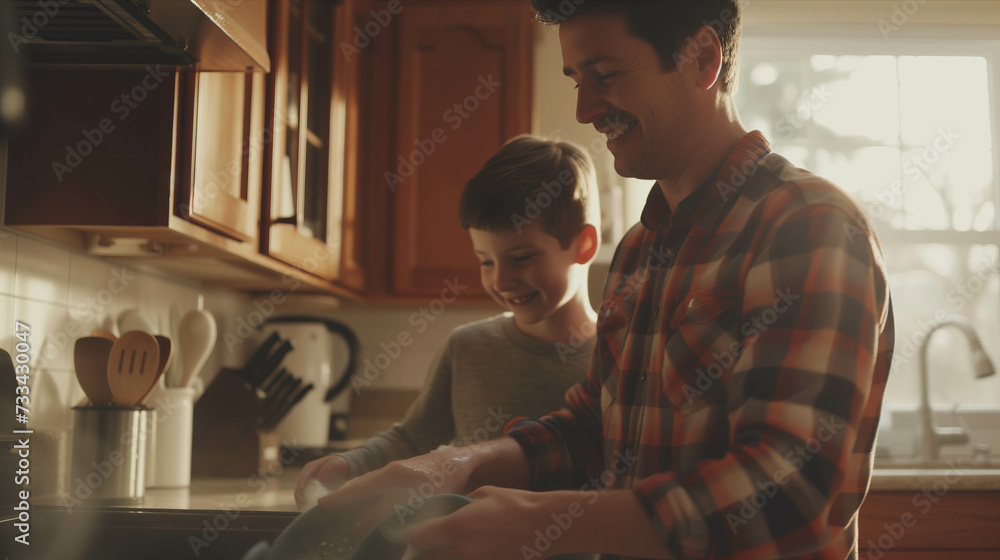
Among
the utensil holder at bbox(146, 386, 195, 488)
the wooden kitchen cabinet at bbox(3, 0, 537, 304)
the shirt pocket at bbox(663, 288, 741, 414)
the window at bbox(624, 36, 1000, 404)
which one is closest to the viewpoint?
the shirt pocket at bbox(663, 288, 741, 414)

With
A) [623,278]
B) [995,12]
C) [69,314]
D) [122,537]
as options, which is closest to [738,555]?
[623,278]

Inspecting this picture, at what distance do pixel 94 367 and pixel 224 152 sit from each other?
1.27 feet

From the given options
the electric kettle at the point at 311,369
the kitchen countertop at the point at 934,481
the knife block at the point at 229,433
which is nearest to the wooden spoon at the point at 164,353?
the knife block at the point at 229,433

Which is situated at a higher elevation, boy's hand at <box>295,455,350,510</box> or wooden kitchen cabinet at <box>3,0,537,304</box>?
wooden kitchen cabinet at <box>3,0,537,304</box>

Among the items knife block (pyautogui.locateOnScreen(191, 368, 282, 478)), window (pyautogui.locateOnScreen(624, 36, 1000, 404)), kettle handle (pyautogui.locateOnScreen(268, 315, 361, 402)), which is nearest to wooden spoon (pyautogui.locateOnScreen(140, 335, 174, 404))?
knife block (pyautogui.locateOnScreen(191, 368, 282, 478))

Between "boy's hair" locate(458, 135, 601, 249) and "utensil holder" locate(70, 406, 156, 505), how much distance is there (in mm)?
607

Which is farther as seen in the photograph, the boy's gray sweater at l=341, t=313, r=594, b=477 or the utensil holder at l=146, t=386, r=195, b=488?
the utensil holder at l=146, t=386, r=195, b=488

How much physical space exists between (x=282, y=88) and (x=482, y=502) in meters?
1.21

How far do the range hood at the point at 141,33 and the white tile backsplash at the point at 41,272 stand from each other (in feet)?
1.05

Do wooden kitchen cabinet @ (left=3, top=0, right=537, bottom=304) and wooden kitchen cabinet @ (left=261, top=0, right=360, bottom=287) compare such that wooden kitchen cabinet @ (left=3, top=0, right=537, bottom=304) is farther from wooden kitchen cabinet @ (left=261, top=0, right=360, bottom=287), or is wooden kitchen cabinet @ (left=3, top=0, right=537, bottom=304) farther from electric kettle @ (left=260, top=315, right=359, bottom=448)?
electric kettle @ (left=260, top=315, right=359, bottom=448)

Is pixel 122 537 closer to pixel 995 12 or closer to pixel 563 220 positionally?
pixel 563 220

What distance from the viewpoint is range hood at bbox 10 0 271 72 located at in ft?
3.04

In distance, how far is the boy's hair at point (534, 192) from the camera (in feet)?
→ 4.17

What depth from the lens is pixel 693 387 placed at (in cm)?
75
